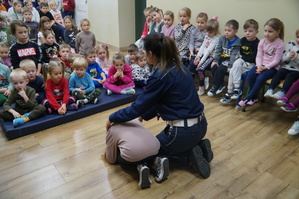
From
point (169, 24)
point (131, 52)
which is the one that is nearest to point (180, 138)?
point (131, 52)

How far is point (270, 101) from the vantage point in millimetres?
3445

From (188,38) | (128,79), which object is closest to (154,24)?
(188,38)

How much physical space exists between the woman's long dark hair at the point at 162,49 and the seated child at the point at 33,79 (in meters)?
1.75

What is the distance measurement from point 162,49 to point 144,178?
0.96 m

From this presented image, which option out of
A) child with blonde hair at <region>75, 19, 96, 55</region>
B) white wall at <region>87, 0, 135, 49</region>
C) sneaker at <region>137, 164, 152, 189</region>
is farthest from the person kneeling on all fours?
white wall at <region>87, 0, 135, 49</region>

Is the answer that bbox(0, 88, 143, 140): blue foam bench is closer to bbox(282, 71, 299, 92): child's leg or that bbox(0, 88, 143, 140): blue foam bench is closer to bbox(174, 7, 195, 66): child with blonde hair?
bbox(174, 7, 195, 66): child with blonde hair

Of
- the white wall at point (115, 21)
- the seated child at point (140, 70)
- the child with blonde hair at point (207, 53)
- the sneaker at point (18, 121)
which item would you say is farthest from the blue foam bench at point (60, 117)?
the white wall at point (115, 21)

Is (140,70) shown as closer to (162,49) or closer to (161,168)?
(162,49)

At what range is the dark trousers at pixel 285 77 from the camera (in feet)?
9.34

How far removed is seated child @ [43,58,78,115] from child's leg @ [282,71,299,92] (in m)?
2.37

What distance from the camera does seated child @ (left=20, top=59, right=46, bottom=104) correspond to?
3006mm

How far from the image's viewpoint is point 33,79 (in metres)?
3.13

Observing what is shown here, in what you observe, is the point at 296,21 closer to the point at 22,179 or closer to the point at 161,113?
the point at 161,113

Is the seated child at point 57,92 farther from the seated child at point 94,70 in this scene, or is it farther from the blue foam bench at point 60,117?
the seated child at point 94,70
